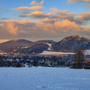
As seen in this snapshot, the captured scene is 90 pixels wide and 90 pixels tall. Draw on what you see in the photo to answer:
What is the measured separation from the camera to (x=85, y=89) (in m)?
20.2

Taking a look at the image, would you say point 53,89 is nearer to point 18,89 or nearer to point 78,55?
point 18,89

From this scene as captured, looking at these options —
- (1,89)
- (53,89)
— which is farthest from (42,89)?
(1,89)

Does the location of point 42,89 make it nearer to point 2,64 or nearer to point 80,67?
point 80,67

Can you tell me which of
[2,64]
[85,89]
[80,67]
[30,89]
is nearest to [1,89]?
[30,89]

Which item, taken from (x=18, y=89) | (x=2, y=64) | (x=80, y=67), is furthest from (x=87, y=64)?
(x=18, y=89)

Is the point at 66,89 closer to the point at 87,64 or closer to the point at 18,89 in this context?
the point at 18,89

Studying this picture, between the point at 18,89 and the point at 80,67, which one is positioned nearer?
the point at 18,89

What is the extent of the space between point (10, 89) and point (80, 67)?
56.7 meters

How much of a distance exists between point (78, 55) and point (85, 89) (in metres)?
58.4

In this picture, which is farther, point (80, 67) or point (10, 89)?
point (80, 67)

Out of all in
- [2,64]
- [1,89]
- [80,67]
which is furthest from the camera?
[2,64]

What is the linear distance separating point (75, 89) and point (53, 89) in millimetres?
2428

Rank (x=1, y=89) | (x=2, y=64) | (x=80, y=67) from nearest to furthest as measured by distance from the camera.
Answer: (x=1, y=89)
(x=80, y=67)
(x=2, y=64)

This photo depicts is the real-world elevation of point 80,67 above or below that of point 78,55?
below
